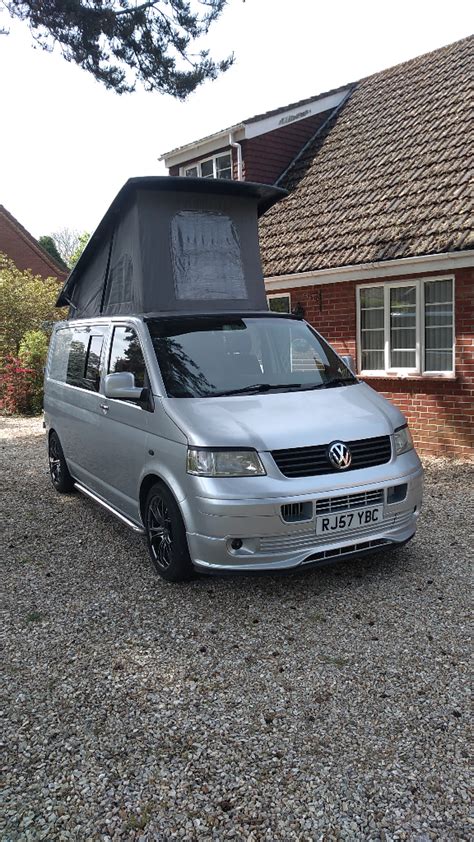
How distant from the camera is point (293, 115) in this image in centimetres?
1412

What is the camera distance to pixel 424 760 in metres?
2.82

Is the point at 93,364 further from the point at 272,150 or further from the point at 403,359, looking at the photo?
the point at 272,150

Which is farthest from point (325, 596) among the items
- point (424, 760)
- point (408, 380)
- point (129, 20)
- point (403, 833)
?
point (129, 20)

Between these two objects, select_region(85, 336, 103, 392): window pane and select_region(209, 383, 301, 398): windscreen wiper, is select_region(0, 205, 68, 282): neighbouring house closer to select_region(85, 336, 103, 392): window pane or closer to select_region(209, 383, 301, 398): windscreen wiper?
select_region(85, 336, 103, 392): window pane

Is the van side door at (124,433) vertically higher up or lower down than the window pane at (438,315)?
lower down

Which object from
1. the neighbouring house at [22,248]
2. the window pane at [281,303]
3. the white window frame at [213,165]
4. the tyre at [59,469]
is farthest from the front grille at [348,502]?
the neighbouring house at [22,248]

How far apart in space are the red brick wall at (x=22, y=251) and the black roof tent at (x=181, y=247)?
2701 centimetres

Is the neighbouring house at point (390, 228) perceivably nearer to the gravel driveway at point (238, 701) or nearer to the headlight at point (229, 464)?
the gravel driveway at point (238, 701)

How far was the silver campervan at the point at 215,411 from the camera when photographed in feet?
13.7

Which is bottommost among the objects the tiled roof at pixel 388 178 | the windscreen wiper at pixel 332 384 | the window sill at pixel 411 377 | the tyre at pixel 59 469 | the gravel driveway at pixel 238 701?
the gravel driveway at pixel 238 701

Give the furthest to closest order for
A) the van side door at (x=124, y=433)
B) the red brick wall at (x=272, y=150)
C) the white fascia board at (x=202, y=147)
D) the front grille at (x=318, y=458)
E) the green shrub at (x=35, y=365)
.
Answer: the green shrub at (x=35, y=365)
the red brick wall at (x=272, y=150)
the white fascia board at (x=202, y=147)
the van side door at (x=124, y=433)
the front grille at (x=318, y=458)

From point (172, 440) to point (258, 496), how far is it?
2.52 feet

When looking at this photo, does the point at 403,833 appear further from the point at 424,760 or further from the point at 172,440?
the point at 172,440

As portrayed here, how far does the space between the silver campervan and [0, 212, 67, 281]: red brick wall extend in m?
27.3
